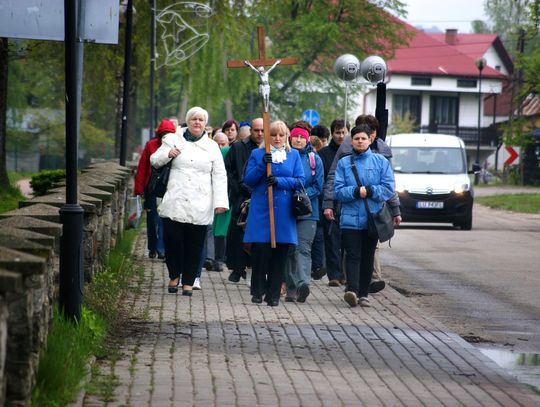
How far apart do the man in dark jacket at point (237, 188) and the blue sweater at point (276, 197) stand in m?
1.64

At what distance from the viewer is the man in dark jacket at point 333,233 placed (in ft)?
47.5

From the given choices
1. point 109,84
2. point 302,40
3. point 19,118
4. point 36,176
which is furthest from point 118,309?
point 302,40

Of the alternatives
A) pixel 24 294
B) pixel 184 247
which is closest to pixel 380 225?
pixel 184 247

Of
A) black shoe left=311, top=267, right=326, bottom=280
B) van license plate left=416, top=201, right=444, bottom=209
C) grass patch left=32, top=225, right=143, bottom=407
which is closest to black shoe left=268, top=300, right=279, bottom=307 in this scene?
grass patch left=32, top=225, right=143, bottom=407

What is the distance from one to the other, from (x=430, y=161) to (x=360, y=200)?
650 inches

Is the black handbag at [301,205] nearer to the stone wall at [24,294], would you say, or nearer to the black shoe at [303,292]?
the black shoe at [303,292]

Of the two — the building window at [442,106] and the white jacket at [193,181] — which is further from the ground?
the building window at [442,106]

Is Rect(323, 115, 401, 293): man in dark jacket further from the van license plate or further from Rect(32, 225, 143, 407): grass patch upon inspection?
the van license plate

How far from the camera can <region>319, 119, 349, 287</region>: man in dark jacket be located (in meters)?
14.5

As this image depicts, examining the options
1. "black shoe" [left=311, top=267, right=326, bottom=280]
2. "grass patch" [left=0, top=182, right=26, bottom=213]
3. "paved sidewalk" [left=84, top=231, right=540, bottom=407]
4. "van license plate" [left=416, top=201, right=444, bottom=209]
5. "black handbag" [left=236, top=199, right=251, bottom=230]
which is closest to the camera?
"paved sidewalk" [left=84, top=231, right=540, bottom=407]

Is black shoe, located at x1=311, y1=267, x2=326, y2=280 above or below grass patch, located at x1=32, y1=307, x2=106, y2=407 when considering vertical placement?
below

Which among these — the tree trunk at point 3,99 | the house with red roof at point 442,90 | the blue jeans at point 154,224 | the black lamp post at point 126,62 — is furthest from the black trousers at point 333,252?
the house with red roof at point 442,90

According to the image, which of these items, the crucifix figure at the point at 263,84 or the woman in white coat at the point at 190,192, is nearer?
the woman in white coat at the point at 190,192

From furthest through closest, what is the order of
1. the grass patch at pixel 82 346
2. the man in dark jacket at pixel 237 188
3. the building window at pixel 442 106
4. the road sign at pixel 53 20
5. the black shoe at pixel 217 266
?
the building window at pixel 442 106
the black shoe at pixel 217 266
the man in dark jacket at pixel 237 188
the road sign at pixel 53 20
the grass patch at pixel 82 346
